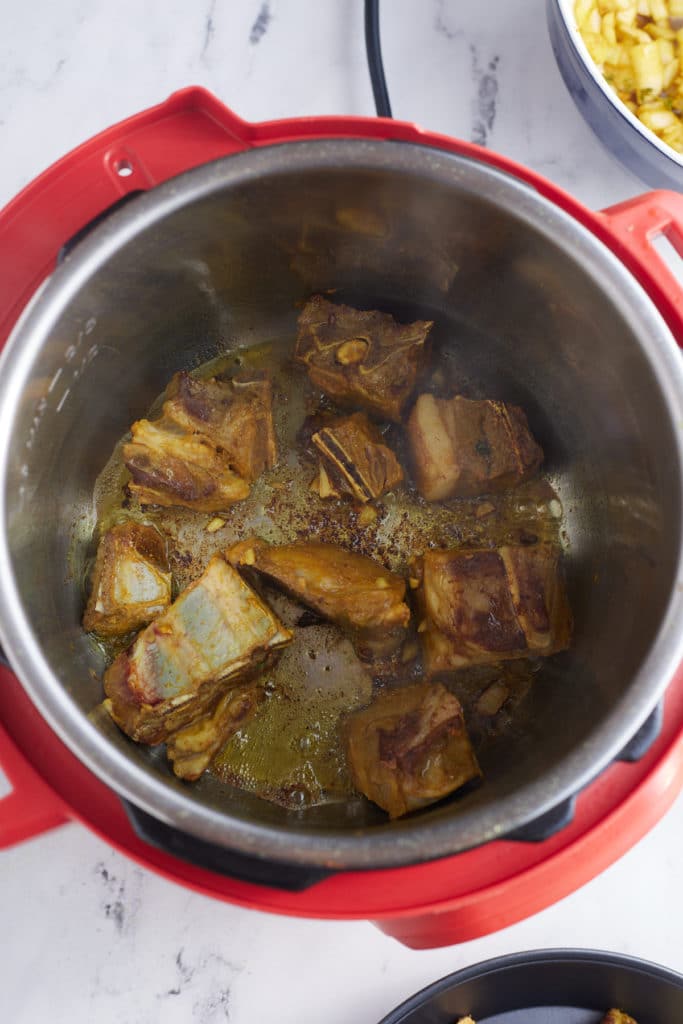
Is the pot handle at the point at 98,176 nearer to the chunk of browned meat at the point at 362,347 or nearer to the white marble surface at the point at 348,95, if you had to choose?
the chunk of browned meat at the point at 362,347

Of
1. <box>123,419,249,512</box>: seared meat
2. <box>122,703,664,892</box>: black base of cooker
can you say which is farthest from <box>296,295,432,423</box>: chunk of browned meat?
<box>122,703,664,892</box>: black base of cooker

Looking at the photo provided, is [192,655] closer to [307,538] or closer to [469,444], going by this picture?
[307,538]

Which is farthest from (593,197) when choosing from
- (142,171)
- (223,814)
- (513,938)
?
(513,938)

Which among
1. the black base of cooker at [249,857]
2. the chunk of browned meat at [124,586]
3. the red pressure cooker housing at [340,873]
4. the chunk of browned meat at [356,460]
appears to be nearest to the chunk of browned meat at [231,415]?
the chunk of browned meat at [356,460]

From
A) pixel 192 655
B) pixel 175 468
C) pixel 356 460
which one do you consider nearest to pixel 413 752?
pixel 192 655

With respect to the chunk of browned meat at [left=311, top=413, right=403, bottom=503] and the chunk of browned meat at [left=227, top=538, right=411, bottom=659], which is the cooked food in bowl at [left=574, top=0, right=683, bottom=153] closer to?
the chunk of browned meat at [left=311, top=413, right=403, bottom=503]
